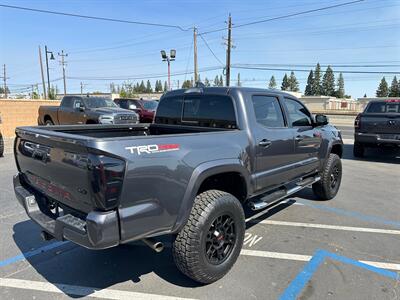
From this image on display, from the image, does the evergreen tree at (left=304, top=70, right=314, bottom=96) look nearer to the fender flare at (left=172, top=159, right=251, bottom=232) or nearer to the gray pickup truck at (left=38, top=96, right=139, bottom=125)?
the gray pickup truck at (left=38, top=96, right=139, bottom=125)

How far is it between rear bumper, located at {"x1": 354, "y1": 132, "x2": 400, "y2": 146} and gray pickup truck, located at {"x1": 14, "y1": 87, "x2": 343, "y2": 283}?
606 centimetres

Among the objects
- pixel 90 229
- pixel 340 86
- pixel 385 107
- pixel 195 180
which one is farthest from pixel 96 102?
pixel 340 86

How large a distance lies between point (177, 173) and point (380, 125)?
897 centimetres

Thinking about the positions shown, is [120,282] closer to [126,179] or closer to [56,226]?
[56,226]

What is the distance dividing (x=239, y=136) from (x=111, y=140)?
162 centimetres

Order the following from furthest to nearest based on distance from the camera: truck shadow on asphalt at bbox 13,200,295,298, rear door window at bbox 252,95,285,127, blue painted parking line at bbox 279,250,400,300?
1. rear door window at bbox 252,95,285,127
2. truck shadow on asphalt at bbox 13,200,295,298
3. blue painted parking line at bbox 279,250,400,300

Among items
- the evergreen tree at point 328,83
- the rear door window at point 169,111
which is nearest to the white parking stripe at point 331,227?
the rear door window at point 169,111

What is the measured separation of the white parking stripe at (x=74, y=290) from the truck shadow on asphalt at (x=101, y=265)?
0.05 m

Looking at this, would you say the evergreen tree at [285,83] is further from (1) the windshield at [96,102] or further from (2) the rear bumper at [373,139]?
(2) the rear bumper at [373,139]

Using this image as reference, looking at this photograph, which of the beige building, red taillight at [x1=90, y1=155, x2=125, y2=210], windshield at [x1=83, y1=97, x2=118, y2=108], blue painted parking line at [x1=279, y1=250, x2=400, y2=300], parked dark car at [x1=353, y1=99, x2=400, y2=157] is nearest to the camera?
red taillight at [x1=90, y1=155, x2=125, y2=210]

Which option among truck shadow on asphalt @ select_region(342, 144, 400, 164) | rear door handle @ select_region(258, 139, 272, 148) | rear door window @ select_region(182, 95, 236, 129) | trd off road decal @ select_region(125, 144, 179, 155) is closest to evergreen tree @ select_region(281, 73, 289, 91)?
truck shadow on asphalt @ select_region(342, 144, 400, 164)

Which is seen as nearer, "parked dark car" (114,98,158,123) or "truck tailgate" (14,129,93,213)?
"truck tailgate" (14,129,93,213)

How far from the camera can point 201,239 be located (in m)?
3.13

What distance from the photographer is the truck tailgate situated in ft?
8.77
